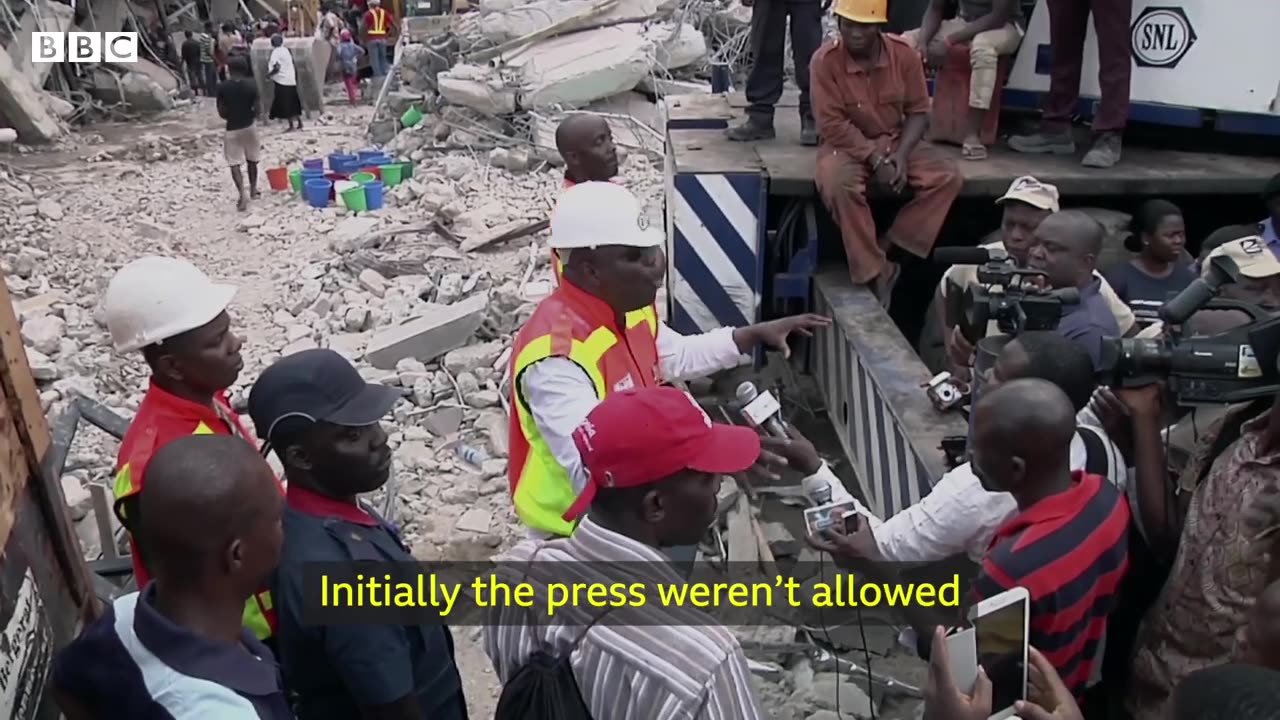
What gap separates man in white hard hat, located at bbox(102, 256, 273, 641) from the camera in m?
2.67

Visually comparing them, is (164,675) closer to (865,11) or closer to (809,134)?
(865,11)

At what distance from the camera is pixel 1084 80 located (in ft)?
Result: 18.4

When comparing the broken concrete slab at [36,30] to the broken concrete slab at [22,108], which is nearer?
the broken concrete slab at [22,108]

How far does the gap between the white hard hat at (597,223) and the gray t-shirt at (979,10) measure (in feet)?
11.9

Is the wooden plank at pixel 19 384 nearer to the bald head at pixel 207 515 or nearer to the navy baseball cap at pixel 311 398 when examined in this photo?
the navy baseball cap at pixel 311 398

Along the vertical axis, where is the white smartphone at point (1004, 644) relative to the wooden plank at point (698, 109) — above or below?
below

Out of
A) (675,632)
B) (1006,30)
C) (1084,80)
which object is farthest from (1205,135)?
(675,632)

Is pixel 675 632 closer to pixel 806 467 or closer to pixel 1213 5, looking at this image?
pixel 806 467

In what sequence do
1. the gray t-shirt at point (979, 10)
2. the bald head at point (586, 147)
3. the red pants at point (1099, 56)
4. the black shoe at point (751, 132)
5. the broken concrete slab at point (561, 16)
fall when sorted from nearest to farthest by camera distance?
the bald head at point (586, 147), the red pants at point (1099, 56), the gray t-shirt at point (979, 10), the black shoe at point (751, 132), the broken concrete slab at point (561, 16)

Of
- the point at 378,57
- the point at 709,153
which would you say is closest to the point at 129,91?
the point at 378,57

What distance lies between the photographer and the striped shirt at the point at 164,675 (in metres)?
1.79

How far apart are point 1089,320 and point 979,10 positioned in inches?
116

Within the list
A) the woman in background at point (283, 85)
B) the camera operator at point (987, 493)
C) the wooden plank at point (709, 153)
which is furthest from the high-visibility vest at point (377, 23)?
the camera operator at point (987, 493)

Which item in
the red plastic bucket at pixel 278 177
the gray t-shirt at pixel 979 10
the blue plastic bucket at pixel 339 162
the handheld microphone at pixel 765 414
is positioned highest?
the gray t-shirt at pixel 979 10
